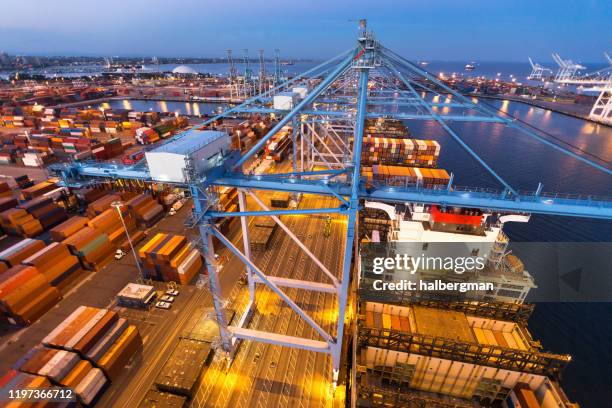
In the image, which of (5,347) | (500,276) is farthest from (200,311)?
(500,276)

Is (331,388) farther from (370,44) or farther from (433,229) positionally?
(370,44)

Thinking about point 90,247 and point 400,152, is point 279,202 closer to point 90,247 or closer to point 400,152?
point 90,247

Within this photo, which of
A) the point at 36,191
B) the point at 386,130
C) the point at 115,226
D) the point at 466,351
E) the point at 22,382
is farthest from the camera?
the point at 386,130

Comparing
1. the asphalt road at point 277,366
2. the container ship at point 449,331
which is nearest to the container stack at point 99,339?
the asphalt road at point 277,366

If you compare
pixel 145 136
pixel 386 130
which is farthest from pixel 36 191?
pixel 386 130

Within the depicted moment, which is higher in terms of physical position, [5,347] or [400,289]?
[400,289]

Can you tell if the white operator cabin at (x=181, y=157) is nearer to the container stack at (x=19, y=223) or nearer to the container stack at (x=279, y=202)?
the container stack at (x=279, y=202)

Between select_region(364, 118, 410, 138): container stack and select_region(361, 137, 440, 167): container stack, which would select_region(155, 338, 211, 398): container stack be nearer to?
select_region(361, 137, 440, 167): container stack
